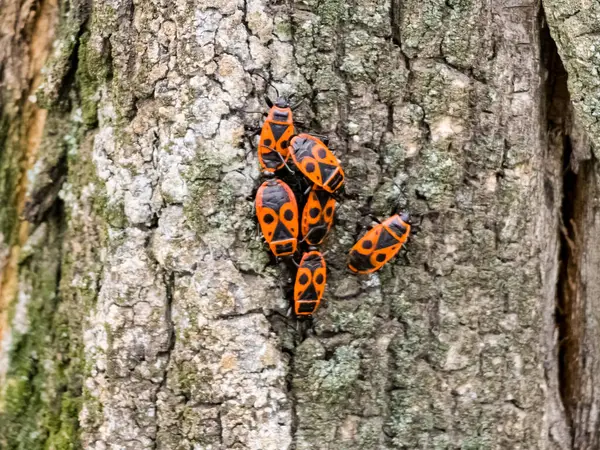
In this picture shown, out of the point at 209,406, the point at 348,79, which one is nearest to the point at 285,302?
the point at 209,406

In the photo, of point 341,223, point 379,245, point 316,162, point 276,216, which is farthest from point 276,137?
point 379,245

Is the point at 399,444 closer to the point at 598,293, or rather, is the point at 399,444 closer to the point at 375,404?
the point at 375,404

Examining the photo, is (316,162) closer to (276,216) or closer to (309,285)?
(276,216)

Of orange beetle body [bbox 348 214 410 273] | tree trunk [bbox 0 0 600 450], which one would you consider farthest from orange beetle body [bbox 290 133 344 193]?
orange beetle body [bbox 348 214 410 273]

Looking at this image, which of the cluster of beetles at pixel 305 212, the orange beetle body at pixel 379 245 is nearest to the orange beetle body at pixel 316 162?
the cluster of beetles at pixel 305 212

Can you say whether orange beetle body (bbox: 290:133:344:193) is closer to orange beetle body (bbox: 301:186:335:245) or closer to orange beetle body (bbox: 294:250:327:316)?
orange beetle body (bbox: 301:186:335:245)
